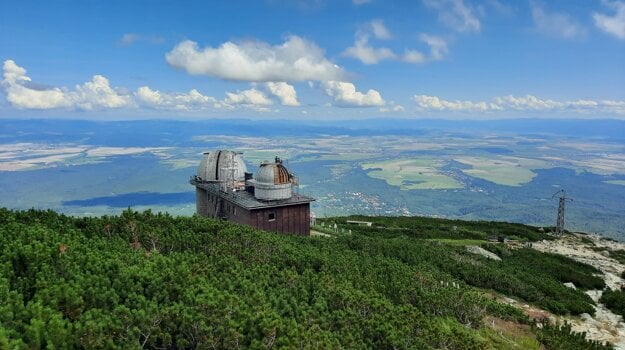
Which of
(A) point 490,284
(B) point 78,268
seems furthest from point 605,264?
(B) point 78,268

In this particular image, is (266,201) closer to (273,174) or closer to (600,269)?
(273,174)

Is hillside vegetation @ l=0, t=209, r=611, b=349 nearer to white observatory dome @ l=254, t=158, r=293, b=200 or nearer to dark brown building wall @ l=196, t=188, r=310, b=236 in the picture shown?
dark brown building wall @ l=196, t=188, r=310, b=236

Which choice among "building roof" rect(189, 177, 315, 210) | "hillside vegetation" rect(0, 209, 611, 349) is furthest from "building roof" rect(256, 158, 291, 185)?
"hillside vegetation" rect(0, 209, 611, 349)

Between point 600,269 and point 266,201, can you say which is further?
point 600,269

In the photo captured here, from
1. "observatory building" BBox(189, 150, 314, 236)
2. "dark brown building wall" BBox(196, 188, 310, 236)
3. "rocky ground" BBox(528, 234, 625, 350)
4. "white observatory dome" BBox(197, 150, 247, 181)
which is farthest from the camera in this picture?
"white observatory dome" BBox(197, 150, 247, 181)

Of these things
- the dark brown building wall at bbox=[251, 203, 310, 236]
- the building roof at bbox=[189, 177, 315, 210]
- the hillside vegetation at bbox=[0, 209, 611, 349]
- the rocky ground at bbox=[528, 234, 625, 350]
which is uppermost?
the hillside vegetation at bbox=[0, 209, 611, 349]


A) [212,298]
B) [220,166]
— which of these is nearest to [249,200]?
[220,166]
